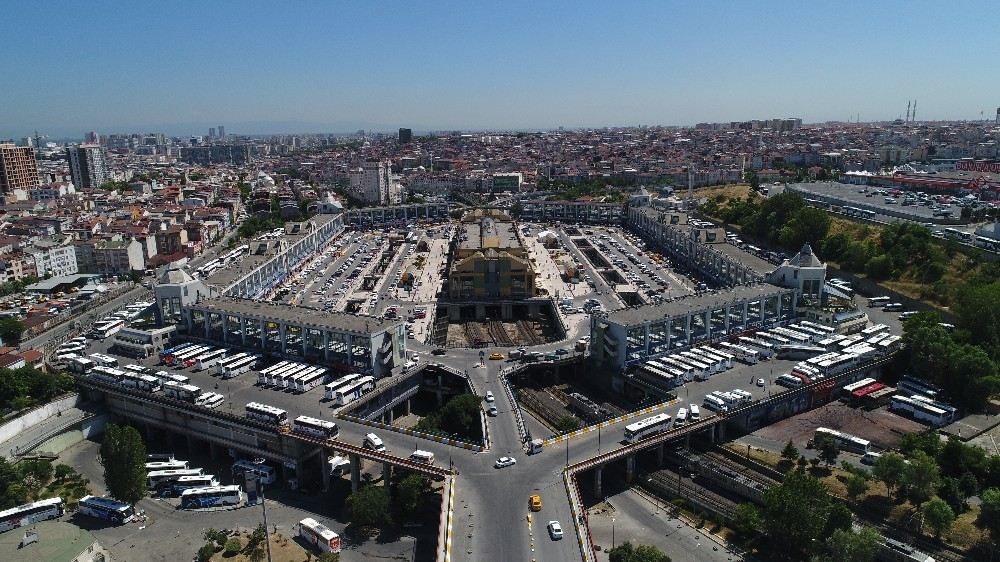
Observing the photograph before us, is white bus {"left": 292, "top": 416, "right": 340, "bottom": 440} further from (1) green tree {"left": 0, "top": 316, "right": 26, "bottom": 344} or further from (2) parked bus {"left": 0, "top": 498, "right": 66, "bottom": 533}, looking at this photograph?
(1) green tree {"left": 0, "top": 316, "right": 26, "bottom": 344}

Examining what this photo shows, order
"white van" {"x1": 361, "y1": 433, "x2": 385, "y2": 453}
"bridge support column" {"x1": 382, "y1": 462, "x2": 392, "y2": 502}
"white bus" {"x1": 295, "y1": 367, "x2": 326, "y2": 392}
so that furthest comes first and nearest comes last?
1. "white bus" {"x1": 295, "y1": 367, "x2": 326, "y2": 392}
2. "white van" {"x1": 361, "y1": 433, "x2": 385, "y2": 453}
3. "bridge support column" {"x1": 382, "y1": 462, "x2": 392, "y2": 502}

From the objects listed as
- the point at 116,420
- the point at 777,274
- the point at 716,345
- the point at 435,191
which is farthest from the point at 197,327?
the point at 435,191

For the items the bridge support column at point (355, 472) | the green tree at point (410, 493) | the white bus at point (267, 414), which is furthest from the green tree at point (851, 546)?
the white bus at point (267, 414)

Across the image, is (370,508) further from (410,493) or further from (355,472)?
(355,472)

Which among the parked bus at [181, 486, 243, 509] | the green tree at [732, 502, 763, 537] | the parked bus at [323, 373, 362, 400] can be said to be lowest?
the parked bus at [181, 486, 243, 509]

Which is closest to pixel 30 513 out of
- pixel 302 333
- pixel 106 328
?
pixel 302 333

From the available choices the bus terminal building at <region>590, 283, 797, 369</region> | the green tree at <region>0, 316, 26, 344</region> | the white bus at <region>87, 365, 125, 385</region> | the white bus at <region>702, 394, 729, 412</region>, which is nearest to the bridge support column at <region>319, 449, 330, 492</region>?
the white bus at <region>87, 365, 125, 385</region>

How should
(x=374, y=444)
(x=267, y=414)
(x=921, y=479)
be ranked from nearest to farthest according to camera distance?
(x=921, y=479), (x=374, y=444), (x=267, y=414)
